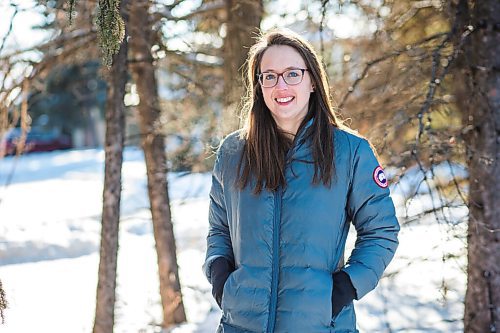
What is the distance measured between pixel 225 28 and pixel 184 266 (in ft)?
12.9

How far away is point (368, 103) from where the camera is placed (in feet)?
17.2

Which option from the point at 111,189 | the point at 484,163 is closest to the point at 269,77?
the point at 484,163

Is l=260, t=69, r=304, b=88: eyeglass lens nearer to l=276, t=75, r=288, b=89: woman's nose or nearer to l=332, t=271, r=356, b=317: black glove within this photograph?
l=276, t=75, r=288, b=89: woman's nose

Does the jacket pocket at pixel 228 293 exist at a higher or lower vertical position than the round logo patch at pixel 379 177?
lower

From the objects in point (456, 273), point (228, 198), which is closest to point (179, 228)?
point (456, 273)

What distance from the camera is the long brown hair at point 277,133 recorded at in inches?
81.2

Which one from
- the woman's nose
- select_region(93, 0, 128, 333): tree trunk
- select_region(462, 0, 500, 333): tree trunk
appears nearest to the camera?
the woman's nose

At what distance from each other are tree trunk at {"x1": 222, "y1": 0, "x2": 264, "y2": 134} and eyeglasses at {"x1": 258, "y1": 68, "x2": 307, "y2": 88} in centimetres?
302

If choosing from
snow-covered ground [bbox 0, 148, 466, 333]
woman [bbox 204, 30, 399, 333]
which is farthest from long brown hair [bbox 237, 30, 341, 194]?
snow-covered ground [bbox 0, 148, 466, 333]

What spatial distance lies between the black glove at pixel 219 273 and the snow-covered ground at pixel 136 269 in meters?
1.18

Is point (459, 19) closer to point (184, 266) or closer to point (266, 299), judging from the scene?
point (266, 299)

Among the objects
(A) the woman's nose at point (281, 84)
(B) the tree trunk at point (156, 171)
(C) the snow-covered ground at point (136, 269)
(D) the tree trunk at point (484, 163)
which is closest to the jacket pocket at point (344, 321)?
(A) the woman's nose at point (281, 84)

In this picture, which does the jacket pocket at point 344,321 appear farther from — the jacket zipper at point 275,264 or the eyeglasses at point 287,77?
the eyeglasses at point 287,77

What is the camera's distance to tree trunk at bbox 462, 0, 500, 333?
13.0 ft
